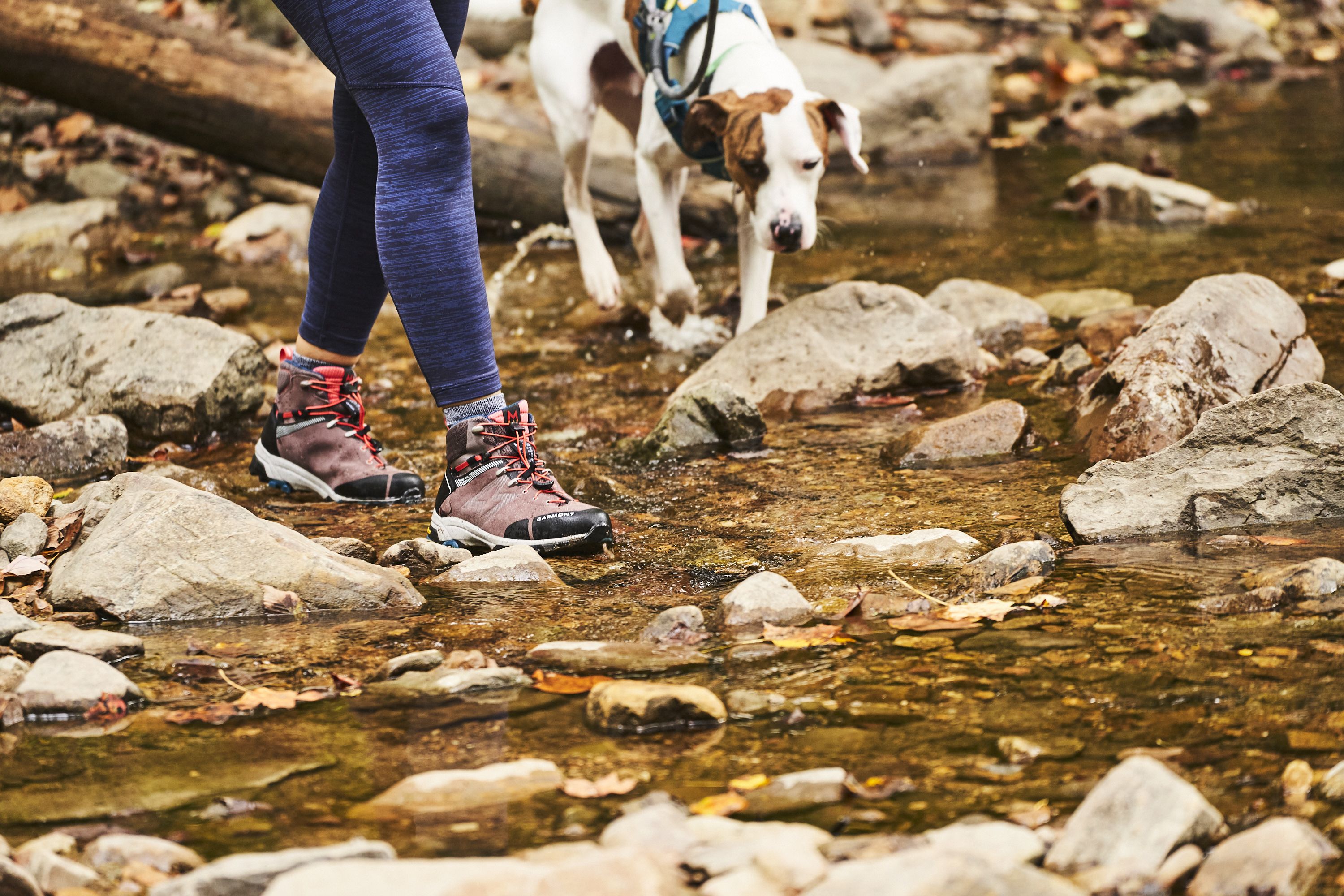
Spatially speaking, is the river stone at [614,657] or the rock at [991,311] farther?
the rock at [991,311]

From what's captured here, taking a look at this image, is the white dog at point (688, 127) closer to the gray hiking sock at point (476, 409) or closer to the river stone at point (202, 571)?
the gray hiking sock at point (476, 409)

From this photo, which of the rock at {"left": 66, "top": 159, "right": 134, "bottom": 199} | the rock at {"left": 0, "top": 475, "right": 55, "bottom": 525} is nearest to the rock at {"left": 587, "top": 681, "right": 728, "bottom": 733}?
the rock at {"left": 0, "top": 475, "right": 55, "bottom": 525}

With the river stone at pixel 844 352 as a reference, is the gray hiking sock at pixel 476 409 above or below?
above

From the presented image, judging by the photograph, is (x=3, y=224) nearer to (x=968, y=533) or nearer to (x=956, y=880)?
(x=968, y=533)

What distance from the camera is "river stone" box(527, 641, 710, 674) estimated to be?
1.83m

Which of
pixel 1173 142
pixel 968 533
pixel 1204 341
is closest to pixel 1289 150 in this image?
pixel 1173 142

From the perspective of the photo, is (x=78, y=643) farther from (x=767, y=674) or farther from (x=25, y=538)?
(x=767, y=674)

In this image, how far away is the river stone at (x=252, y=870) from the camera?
122cm

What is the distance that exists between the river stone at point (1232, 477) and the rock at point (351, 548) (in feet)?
4.39

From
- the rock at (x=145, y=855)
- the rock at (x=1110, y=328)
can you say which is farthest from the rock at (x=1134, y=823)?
the rock at (x=1110, y=328)

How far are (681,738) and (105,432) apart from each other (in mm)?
2282

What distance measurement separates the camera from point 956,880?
1.11 m

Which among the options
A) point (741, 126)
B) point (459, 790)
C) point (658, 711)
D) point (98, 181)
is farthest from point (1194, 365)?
point (98, 181)

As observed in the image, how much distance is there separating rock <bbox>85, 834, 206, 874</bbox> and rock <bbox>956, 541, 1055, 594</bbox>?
1.25m
